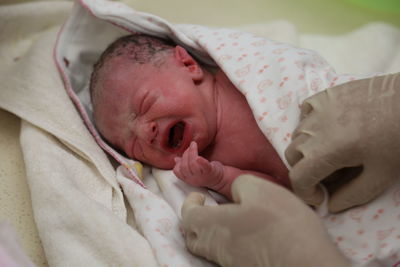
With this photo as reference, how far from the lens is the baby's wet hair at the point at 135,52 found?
49.2 inches

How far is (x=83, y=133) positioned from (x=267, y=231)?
2.06ft

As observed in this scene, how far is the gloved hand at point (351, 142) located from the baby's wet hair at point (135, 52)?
0.45 metres

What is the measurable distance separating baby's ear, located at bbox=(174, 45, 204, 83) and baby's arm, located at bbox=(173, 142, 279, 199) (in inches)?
9.5

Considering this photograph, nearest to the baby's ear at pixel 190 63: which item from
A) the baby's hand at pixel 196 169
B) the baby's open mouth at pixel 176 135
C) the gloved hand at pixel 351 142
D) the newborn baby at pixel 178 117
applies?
the newborn baby at pixel 178 117

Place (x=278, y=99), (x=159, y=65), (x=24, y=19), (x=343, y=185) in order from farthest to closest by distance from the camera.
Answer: (x=24, y=19) → (x=159, y=65) → (x=278, y=99) → (x=343, y=185)

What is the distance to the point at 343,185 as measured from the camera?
3.27 ft

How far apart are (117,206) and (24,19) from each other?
775 millimetres

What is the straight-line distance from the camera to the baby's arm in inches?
42.1

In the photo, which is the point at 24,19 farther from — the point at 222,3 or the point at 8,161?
the point at 222,3

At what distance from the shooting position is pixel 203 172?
3.54ft

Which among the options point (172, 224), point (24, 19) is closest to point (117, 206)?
point (172, 224)

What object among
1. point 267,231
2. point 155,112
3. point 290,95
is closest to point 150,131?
point 155,112

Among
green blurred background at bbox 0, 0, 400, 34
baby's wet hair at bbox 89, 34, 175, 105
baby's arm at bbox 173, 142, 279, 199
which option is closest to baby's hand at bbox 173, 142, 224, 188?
baby's arm at bbox 173, 142, 279, 199

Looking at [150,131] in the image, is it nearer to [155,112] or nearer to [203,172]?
[155,112]
